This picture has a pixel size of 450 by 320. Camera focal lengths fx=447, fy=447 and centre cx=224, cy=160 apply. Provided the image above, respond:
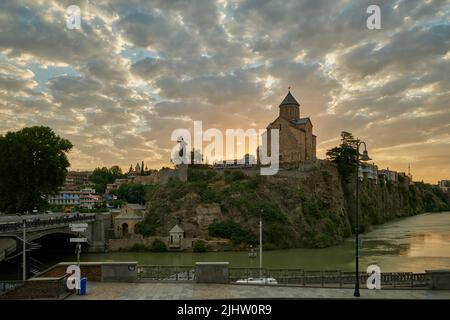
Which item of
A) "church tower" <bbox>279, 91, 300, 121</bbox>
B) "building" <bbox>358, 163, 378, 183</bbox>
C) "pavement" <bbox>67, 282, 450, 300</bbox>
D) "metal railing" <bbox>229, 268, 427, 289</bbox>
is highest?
"church tower" <bbox>279, 91, 300, 121</bbox>

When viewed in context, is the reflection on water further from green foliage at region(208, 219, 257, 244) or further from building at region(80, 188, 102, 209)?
building at region(80, 188, 102, 209)

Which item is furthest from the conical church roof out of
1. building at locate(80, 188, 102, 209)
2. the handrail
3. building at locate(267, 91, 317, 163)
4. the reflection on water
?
building at locate(80, 188, 102, 209)

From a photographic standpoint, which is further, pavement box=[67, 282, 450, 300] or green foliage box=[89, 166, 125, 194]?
green foliage box=[89, 166, 125, 194]

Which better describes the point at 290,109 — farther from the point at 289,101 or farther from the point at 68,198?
the point at 68,198

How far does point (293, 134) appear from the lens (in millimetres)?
90625

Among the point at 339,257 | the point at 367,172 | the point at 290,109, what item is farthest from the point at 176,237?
the point at 367,172

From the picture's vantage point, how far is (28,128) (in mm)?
57094

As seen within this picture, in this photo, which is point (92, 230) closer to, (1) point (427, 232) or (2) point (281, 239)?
(2) point (281, 239)

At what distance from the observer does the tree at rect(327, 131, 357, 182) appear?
86500mm

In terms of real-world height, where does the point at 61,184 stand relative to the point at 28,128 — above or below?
below

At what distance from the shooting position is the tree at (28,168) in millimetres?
53125

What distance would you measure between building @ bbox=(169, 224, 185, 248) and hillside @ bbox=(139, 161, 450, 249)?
118 inches
